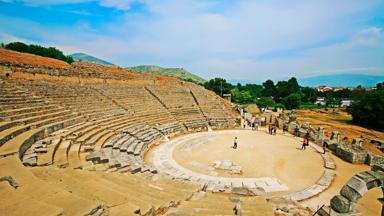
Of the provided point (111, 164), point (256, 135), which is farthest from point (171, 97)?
point (111, 164)

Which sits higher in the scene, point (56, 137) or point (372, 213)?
point (56, 137)

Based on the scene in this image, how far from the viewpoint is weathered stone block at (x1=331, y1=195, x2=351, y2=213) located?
247 inches

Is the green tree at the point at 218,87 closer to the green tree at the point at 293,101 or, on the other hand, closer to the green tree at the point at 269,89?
the green tree at the point at 293,101

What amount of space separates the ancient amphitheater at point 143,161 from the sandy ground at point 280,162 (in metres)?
0.06

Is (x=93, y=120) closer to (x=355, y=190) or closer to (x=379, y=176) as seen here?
(x=355, y=190)

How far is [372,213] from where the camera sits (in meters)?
8.77

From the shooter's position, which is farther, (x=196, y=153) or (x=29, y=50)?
(x=29, y=50)

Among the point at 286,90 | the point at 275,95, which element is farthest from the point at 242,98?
the point at 275,95

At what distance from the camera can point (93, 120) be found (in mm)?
16422

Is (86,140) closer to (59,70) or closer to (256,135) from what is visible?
(59,70)

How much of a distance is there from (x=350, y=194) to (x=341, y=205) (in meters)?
0.42

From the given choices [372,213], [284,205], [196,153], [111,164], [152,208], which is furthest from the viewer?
[196,153]

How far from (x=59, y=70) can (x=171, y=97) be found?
13.1m

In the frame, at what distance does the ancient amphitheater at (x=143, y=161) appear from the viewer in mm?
5766
